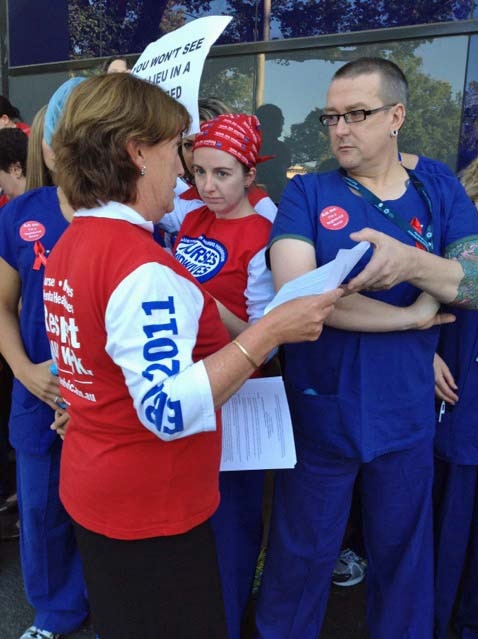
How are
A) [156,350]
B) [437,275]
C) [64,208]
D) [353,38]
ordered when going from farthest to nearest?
[353,38]
[64,208]
[437,275]
[156,350]

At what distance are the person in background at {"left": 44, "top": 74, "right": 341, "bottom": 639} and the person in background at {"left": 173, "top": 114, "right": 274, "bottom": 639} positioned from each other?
50cm

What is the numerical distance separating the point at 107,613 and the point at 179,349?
695mm

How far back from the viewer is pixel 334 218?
171cm

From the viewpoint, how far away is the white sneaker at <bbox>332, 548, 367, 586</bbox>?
2760mm

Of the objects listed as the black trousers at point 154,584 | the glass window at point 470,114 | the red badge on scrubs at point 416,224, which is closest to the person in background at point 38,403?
the black trousers at point 154,584

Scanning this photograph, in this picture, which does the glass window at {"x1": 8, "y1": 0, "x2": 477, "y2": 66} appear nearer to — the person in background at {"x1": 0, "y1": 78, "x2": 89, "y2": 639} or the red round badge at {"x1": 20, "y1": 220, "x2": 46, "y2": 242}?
the person in background at {"x1": 0, "y1": 78, "x2": 89, "y2": 639}

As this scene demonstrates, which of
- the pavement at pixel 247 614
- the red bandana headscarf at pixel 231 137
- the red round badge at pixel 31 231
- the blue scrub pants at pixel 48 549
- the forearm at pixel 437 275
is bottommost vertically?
the pavement at pixel 247 614

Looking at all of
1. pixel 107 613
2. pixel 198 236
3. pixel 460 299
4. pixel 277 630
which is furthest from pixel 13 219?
Result: pixel 277 630

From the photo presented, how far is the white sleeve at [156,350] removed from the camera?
43.9 inches

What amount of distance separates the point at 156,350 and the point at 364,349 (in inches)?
31.8

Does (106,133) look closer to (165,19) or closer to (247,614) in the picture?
(247,614)

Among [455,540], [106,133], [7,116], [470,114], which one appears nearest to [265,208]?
[106,133]

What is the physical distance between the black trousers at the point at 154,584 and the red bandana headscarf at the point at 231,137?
3.80ft

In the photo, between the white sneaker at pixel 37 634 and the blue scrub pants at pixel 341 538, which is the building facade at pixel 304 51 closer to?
the blue scrub pants at pixel 341 538
